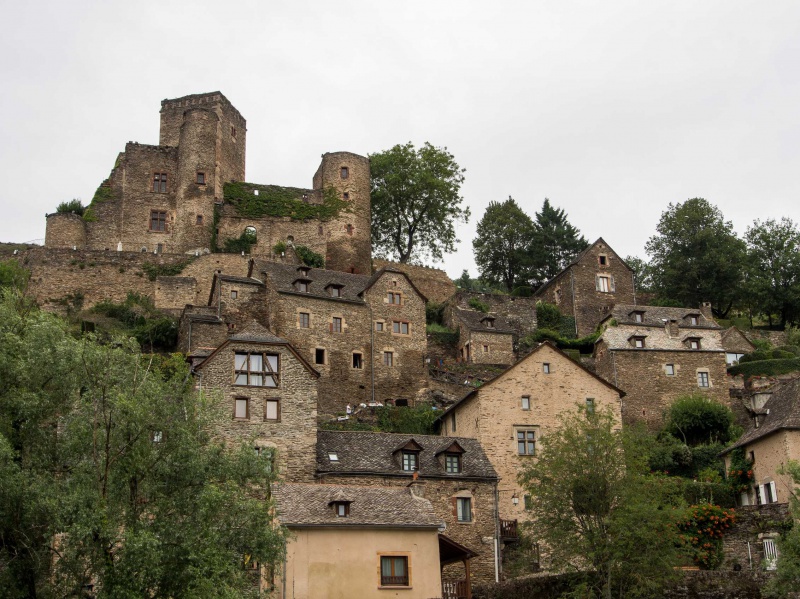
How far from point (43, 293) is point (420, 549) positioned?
36.0 meters

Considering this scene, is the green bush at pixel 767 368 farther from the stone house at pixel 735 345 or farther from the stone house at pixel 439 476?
the stone house at pixel 439 476

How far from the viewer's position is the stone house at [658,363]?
5503 centimetres

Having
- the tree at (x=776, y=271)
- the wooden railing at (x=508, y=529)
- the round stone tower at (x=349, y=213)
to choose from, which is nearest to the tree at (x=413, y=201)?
the round stone tower at (x=349, y=213)

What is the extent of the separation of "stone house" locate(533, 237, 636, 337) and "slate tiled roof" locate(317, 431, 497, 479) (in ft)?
98.9

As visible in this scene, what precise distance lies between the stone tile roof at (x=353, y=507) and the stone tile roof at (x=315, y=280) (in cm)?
2142

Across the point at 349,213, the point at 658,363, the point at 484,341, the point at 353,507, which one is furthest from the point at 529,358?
the point at 349,213

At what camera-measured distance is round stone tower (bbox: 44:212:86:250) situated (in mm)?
65812

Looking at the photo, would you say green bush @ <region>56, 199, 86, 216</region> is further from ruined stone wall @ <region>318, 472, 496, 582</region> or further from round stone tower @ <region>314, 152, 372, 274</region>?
ruined stone wall @ <region>318, 472, 496, 582</region>

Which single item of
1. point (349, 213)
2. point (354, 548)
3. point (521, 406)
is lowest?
point (354, 548)

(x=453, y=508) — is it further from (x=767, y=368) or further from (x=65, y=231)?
(x=65, y=231)

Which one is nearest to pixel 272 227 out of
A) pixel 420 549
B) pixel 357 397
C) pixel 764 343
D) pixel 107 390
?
pixel 357 397

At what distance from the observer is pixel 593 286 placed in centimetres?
7000

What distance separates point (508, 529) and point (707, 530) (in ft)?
25.6

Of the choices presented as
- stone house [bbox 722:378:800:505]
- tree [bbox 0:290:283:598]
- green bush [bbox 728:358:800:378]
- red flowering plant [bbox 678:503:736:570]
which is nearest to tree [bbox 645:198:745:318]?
green bush [bbox 728:358:800:378]
